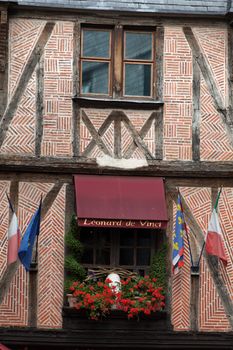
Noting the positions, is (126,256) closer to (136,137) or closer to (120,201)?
(120,201)

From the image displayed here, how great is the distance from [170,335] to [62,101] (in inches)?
161

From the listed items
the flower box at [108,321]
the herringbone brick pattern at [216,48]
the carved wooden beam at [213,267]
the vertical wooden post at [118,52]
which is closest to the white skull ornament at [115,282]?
the flower box at [108,321]

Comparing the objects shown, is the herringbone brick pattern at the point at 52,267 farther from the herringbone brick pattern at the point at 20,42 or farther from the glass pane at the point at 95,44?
the glass pane at the point at 95,44

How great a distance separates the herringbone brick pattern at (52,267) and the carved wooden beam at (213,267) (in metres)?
1.87

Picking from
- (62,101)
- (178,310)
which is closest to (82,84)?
(62,101)

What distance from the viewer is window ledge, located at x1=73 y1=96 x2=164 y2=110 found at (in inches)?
824

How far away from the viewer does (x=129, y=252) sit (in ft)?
68.5

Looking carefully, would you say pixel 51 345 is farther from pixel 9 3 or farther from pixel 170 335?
pixel 9 3

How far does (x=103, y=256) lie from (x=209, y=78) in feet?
11.1

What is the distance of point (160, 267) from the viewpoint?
20.6 meters

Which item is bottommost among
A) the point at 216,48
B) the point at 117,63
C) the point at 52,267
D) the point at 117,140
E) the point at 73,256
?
the point at 52,267

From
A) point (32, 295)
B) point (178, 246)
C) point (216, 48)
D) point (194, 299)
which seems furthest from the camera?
point (216, 48)

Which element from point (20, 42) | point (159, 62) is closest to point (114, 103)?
point (159, 62)

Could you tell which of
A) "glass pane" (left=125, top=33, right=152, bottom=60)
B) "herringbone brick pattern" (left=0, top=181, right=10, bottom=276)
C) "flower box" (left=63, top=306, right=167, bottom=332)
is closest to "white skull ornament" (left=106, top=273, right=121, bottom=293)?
"flower box" (left=63, top=306, right=167, bottom=332)
